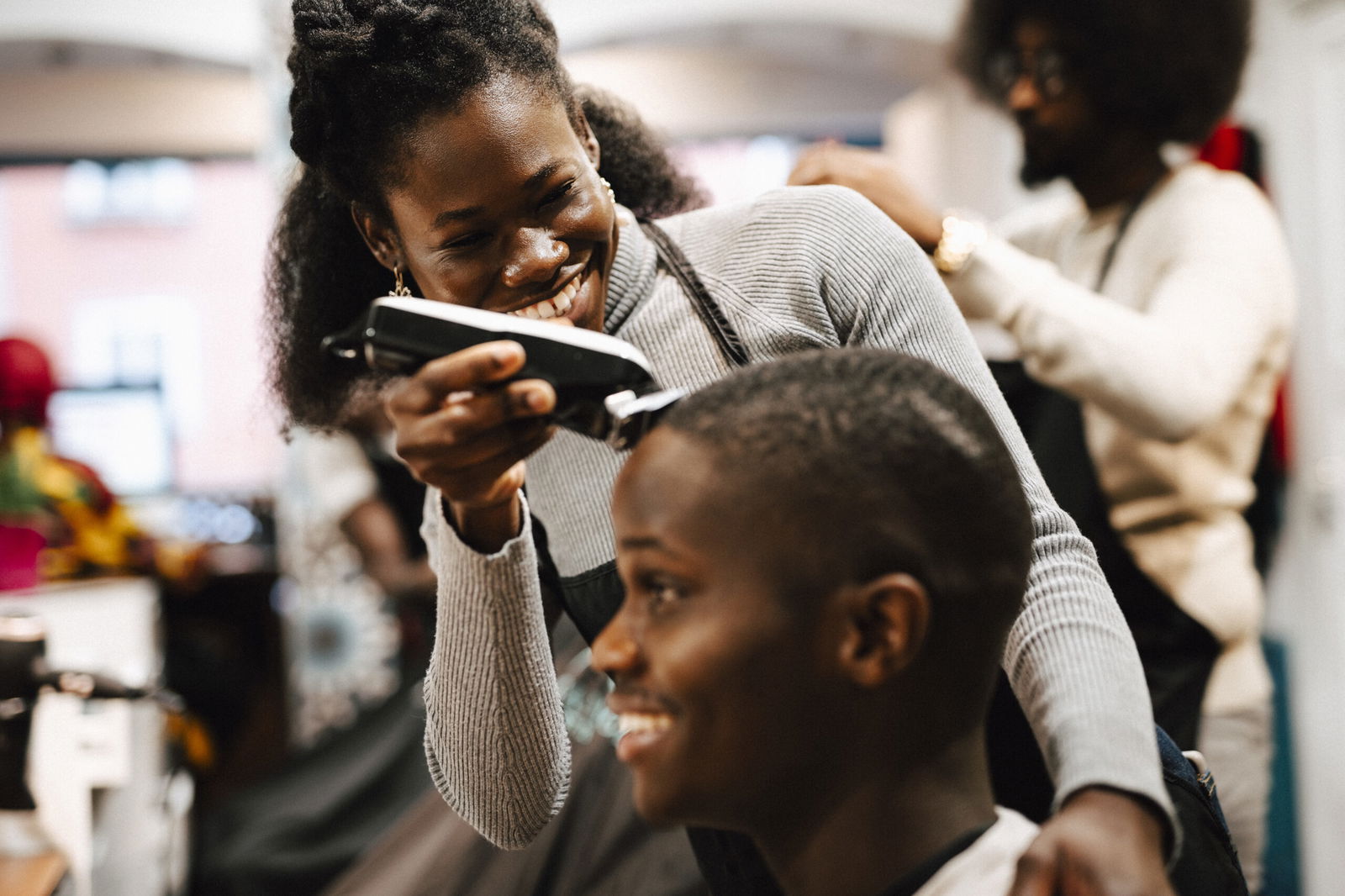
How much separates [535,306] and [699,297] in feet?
0.45

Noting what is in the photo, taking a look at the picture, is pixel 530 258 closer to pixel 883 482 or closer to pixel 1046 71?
pixel 883 482

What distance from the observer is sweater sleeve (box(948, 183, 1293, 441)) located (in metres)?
1.25

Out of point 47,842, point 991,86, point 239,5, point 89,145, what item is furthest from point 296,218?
point 89,145

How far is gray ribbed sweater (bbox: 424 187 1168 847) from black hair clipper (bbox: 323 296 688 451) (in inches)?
5.8

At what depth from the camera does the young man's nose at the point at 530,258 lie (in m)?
0.79

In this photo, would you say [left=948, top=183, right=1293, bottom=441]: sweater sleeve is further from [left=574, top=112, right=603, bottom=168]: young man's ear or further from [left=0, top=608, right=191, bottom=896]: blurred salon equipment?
[left=0, top=608, right=191, bottom=896]: blurred salon equipment

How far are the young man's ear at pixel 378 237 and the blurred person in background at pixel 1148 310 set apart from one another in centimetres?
35

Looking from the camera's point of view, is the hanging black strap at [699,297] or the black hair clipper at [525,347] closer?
the black hair clipper at [525,347]

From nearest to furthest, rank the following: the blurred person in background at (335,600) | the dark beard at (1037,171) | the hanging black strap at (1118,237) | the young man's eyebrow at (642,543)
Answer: the young man's eyebrow at (642,543) → the hanging black strap at (1118,237) → the dark beard at (1037,171) → the blurred person in background at (335,600)

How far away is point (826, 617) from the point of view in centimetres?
64

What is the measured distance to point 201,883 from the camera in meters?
2.46

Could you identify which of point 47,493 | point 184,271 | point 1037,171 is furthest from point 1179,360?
point 184,271

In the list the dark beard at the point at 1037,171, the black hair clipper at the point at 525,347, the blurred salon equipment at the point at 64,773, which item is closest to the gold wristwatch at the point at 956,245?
the dark beard at the point at 1037,171

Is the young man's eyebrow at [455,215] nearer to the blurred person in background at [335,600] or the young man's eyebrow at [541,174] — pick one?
the young man's eyebrow at [541,174]
